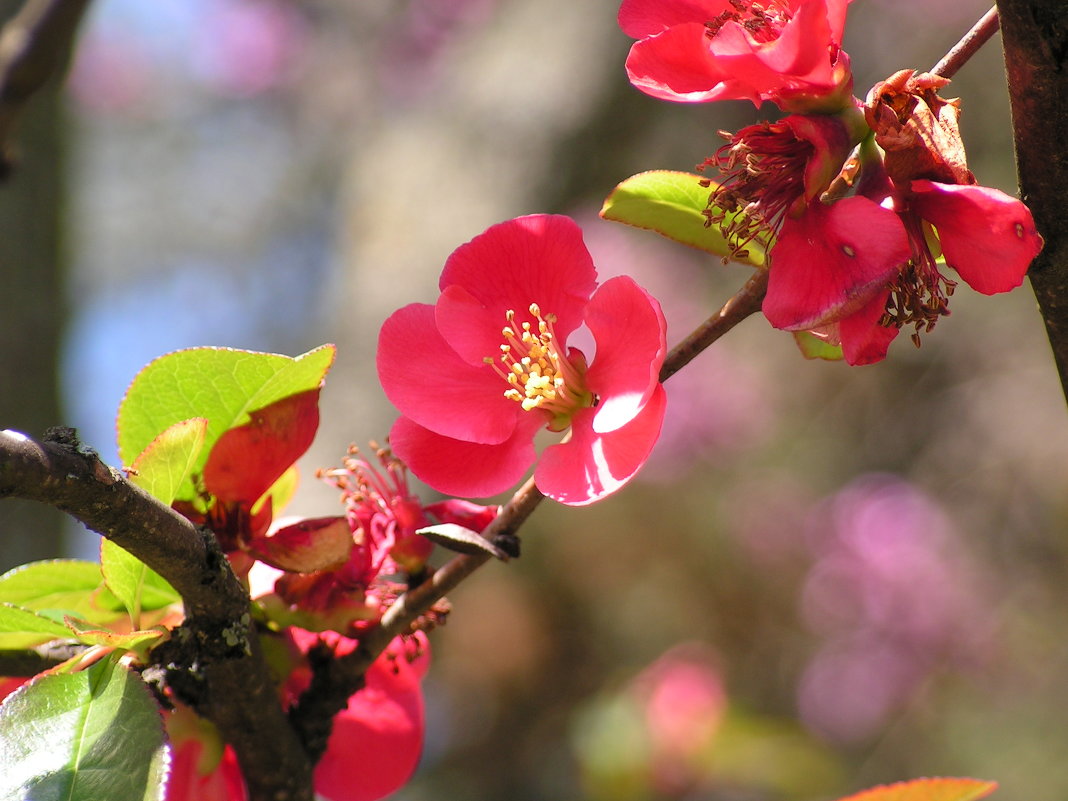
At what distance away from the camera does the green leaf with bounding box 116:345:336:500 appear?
1.72 feet

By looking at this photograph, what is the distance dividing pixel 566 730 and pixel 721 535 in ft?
2.31

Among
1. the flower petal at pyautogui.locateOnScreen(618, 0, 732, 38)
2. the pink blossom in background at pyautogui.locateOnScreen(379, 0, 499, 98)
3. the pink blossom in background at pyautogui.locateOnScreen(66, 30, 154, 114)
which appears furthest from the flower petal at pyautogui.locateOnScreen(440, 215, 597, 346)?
the pink blossom in background at pyautogui.locateOnScreen(66, 30, 154, 114)

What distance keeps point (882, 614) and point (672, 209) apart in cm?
236

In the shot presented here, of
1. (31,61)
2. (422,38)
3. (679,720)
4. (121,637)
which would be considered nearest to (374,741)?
(121,637)

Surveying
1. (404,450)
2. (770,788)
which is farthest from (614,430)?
(770,788)

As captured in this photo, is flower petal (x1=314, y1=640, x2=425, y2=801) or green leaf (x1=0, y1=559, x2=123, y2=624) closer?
green leaf (x1=0, y1=559, x2=123, y2=624)

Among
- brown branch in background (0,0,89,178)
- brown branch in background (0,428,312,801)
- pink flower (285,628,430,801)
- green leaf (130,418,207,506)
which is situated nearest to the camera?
brown branch in background (0,428,312,801)

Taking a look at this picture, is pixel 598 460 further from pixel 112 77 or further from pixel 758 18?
pixel 112 77

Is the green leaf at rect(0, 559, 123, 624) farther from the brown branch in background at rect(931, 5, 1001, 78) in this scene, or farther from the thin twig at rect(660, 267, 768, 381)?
the brown branch in background at rect(931, 5, 1001, 78)

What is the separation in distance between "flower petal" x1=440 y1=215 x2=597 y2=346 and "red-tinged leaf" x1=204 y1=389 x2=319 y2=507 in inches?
3.4

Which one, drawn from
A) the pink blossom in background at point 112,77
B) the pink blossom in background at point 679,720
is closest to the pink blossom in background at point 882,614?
the pink blossom in background at point 679,720

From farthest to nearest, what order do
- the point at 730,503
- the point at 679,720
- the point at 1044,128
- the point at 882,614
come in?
the point at 730,503
the point at 882,614
the point at 679,720
the point at 1044,128

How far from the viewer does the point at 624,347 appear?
0.52 metres

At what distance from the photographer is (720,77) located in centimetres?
45
